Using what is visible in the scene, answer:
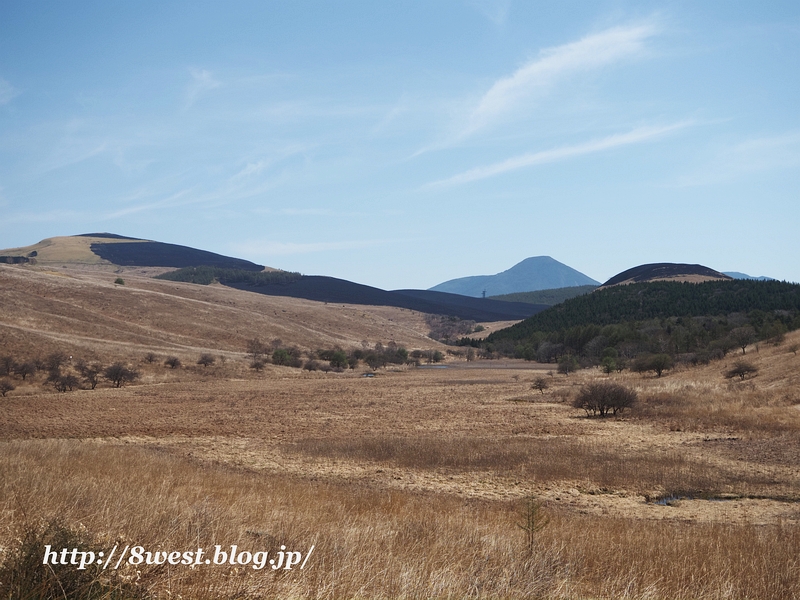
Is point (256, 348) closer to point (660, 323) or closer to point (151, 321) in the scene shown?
point (151, 321)

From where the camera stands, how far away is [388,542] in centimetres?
822

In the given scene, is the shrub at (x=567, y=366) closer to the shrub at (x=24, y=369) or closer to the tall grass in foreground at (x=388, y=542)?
the shrub at (x=24, y=369)

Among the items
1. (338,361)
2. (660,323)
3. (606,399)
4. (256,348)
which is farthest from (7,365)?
(660,323)

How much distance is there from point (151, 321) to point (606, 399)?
74.9 m

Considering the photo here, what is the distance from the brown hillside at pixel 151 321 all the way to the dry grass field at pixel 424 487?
18.2m

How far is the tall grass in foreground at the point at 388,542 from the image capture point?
236 inches

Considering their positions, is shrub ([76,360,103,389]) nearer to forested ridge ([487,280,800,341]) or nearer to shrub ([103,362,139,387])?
shrub ([103,362,139,387])

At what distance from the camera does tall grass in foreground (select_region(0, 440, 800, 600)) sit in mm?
5996

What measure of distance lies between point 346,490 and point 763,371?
1589 inches

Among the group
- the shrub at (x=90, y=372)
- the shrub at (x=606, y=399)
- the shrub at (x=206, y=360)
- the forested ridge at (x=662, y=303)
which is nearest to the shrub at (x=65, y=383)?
the shrub at (x=90, y=372)

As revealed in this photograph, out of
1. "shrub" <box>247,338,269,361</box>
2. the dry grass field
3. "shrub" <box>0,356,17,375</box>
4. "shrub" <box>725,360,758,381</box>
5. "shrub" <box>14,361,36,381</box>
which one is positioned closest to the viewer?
the dry grass field

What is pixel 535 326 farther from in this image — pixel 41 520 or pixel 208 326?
pixel 41 520

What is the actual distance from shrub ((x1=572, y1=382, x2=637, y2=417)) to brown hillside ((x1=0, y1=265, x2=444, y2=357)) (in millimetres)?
47865

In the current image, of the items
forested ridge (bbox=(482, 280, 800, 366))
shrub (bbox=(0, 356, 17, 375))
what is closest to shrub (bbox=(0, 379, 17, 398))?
shrub (bbox=(0, 356, 17, 375))
